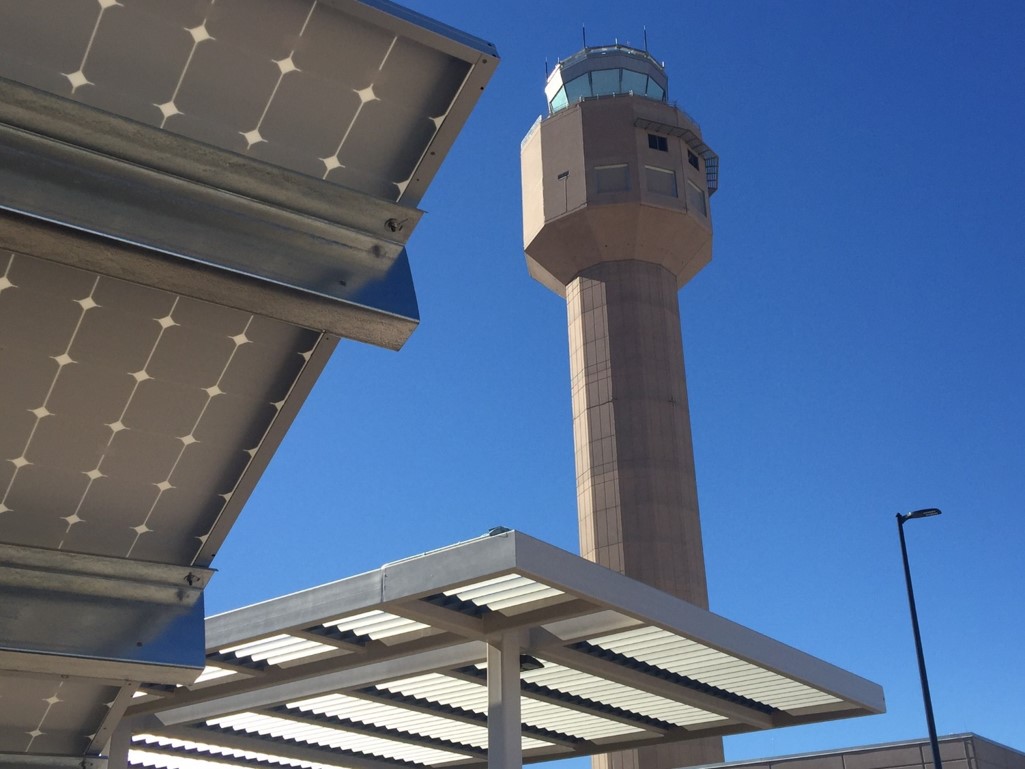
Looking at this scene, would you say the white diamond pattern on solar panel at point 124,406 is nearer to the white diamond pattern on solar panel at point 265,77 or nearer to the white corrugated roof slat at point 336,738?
the white diamond pattern on solar panel at point 265,77

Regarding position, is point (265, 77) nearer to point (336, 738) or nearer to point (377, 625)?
point (377, 625)

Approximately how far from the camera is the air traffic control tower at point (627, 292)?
47.7 metres

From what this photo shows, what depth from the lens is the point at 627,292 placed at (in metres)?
50.8

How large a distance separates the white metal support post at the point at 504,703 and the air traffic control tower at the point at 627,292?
28674 millimetres

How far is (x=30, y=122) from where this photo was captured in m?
5.37

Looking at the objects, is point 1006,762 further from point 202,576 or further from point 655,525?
Answer: point 202,576

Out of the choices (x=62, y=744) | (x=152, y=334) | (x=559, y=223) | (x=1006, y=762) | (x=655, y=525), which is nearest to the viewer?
(x=152, y=334)

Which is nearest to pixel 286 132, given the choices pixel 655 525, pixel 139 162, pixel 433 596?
pixel 139 162

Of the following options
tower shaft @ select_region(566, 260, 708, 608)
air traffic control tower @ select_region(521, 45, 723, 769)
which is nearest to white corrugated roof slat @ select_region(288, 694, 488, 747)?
air traffic control tower @ select_region(521, 45, 723, 769)

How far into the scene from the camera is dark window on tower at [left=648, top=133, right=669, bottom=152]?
5197cm

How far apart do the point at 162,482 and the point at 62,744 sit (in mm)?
2321

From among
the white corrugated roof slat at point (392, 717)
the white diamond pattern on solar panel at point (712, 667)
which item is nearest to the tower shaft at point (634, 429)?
the white corrugated roof slat at point (392, 717)

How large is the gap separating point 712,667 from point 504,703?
161 inches

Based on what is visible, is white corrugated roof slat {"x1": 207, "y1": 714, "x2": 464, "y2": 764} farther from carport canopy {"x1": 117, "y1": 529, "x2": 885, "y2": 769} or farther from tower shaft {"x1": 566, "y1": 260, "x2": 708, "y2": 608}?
tower shaft {"x1": 566, "y1": 260, "x2": 708, "y2": 608}
